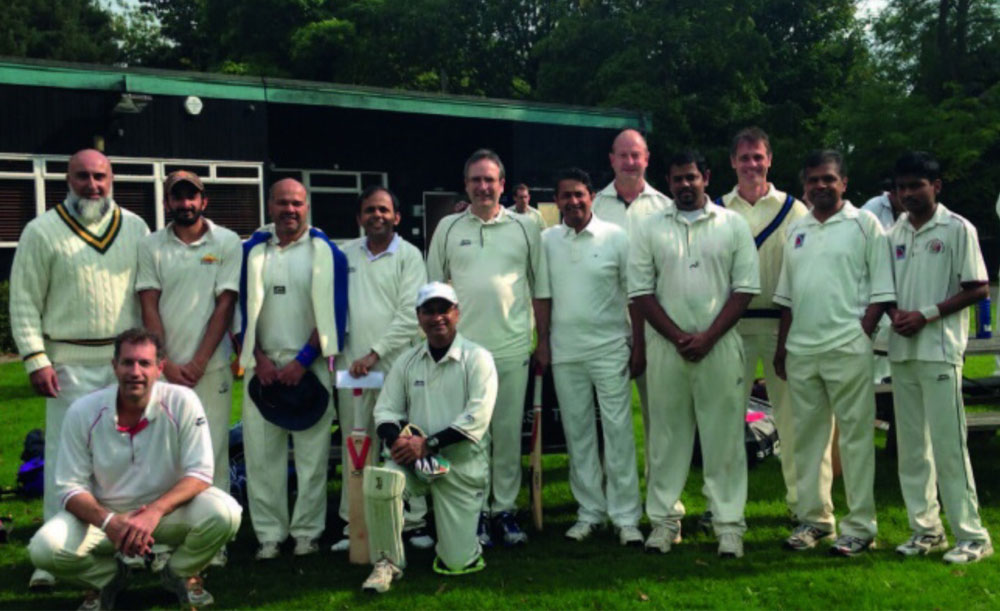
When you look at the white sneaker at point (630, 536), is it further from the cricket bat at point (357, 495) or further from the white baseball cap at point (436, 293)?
the white baseball cap at point (436, 293)

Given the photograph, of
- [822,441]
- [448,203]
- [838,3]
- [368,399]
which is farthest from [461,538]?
[838,3]

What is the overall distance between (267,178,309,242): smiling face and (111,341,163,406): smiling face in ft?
4.44

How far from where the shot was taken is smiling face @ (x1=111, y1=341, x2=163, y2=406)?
16.1ft

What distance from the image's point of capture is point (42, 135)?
1570 cm

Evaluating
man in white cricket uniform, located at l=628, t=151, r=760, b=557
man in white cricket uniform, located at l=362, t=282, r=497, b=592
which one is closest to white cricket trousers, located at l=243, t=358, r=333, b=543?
man in white cricket uniform, located at l=362, t=282, r=497, b=592

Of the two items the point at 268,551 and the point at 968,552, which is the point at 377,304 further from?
the point at 968,552

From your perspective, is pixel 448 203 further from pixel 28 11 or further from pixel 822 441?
pixel 28 11

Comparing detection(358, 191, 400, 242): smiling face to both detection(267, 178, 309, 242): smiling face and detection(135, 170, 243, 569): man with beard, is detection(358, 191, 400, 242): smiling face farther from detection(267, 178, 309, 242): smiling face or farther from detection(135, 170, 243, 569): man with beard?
detection(135, 170, 243, 569): man with beard

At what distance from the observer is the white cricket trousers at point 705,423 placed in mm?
5770

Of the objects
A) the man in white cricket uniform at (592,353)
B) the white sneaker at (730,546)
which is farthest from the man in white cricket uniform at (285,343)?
the white sneaker at (730,546)

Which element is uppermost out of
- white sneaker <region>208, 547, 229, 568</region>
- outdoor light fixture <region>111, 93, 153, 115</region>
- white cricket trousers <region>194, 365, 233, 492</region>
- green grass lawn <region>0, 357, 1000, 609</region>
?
outdoor light fixture <region>111, 93, 153, 115</region>

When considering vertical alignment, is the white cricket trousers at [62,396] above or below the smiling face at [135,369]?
below

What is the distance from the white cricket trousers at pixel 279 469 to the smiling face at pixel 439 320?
2.67ft

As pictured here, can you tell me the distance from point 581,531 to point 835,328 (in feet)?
6.29
